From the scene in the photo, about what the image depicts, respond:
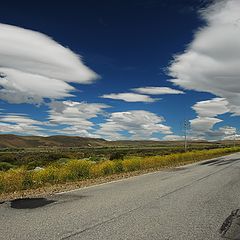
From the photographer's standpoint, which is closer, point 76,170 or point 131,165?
point 76,170

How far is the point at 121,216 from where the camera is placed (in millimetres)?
9055

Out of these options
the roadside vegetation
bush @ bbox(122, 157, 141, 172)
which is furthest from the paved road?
bush @ bbox(122, 157, 141, 172)

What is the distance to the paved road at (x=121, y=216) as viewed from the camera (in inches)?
287

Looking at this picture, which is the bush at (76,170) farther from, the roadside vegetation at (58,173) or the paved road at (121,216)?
the paved road at (121,216)

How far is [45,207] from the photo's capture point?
1034cm

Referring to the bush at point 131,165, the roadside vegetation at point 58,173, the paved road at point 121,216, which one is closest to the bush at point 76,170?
the roadside vegetation at point 58,173

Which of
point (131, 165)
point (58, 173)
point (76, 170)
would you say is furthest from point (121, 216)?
point (131, 165)

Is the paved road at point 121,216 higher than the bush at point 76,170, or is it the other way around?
the bush at point 76,170

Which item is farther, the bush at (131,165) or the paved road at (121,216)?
the bush at (131,165)

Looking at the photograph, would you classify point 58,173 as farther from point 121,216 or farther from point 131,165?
point 121,216

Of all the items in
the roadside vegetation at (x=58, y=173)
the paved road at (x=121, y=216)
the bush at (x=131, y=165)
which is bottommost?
the paved road at (x=121, y=216)

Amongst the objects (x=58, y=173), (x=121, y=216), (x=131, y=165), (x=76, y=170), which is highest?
(x=131, y=165)

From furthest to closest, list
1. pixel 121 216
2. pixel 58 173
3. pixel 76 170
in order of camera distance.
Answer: pixel 76 170, pixel 58 173, pixel 121 216

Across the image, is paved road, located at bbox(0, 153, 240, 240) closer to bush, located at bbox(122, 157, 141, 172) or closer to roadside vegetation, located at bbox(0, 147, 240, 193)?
roadside vegetation, located at bbox(0, 147, 240, 193)
